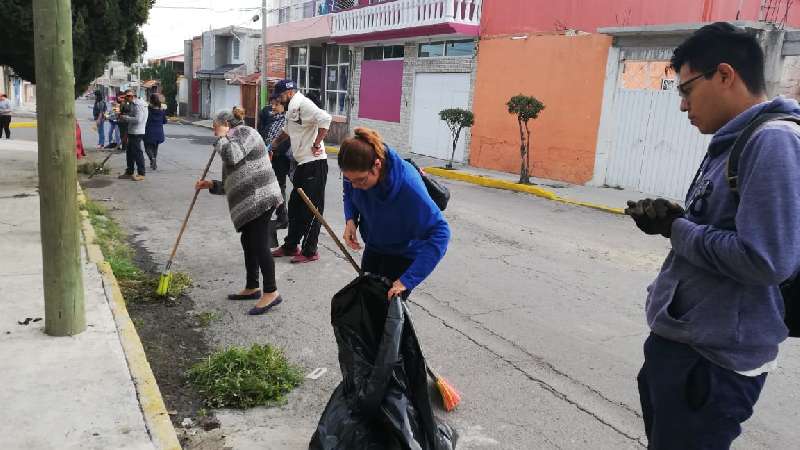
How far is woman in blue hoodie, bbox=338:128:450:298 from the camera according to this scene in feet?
9.75

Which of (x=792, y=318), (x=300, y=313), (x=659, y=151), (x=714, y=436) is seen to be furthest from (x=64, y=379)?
(x=659, y=151)

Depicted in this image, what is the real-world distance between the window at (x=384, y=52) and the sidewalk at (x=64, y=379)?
16.3 m

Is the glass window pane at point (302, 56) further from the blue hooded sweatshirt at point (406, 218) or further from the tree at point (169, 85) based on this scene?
the blue hooded sweatshirt at point (406, 218)

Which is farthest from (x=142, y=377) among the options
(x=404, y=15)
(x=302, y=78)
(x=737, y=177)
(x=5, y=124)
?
(x=302, y=78)

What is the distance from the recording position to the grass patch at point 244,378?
357 centimetres

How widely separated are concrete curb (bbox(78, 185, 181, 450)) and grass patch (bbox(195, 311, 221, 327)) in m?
0.53

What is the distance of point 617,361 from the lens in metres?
4.37

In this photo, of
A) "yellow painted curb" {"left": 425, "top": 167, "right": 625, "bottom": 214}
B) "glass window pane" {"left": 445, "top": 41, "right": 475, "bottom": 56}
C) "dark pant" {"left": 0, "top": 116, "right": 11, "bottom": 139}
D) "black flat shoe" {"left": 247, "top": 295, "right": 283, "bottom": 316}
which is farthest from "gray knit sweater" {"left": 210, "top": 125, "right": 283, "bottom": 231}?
"dark pant" {"left": 0, "top": 116, "right": 11, "bottom": 139}

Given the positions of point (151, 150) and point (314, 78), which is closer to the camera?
point (151, 150)

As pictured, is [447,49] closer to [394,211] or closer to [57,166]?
[57,166]

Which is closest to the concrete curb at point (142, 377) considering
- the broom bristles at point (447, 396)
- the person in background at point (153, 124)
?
the broom bristles at point (447, 396)

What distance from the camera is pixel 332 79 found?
25.3 metres

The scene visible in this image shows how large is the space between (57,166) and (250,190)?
138 cm

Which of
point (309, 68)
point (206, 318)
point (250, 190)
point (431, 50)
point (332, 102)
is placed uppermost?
point (431, 50)
